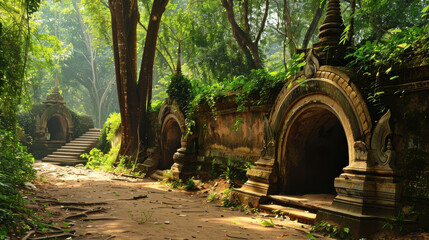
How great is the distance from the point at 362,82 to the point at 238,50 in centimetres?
1177

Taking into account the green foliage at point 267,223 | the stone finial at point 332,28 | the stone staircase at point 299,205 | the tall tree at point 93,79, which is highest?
the tall tree at point 93,79

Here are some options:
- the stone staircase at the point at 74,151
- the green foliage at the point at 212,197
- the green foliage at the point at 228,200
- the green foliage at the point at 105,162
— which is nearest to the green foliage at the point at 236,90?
the green foliage at the point at 228,200

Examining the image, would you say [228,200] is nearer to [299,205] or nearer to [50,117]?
[299,205]

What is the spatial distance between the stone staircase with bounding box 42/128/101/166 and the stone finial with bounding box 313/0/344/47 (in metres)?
15.3

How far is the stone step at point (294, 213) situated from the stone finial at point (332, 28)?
291 centimetres

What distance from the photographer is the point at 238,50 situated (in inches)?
643

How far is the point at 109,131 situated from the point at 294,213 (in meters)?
13.3

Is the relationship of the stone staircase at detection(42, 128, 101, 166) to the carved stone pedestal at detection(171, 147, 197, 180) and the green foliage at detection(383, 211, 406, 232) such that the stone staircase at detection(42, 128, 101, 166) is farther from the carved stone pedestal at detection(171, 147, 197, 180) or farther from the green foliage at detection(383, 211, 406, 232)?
the green foliage at detection(383, 211, 406, 232)

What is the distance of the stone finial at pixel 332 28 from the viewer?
590 cm

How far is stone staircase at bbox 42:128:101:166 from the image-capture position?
17.7 metres

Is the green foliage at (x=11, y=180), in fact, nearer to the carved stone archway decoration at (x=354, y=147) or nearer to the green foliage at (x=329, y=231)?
the green foliage at (x=329, y=231)

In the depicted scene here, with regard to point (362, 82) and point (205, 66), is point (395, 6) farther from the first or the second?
point (362, 82)

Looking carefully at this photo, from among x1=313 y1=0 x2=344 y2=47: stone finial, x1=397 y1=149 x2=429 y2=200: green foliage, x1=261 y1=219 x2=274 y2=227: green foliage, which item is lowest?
x1=261 y1=219 x2=274 y2=227: green foliage

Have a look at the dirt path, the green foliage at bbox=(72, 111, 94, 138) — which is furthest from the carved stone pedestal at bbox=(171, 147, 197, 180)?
the green foliage at bbox=(72, 111, 94, 138)
